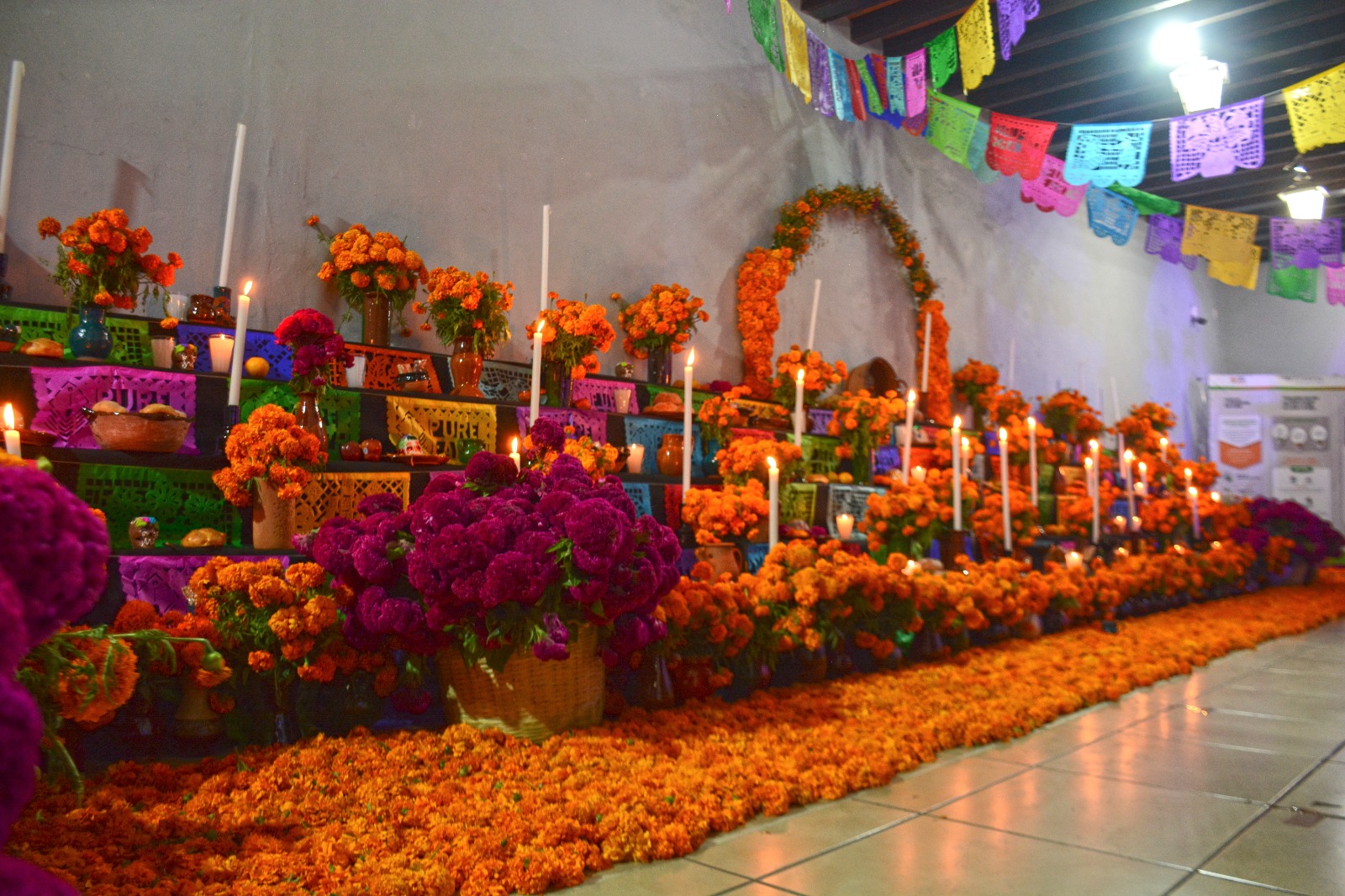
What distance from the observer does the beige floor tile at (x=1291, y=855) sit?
62.0 inches

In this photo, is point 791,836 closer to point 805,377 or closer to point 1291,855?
point 1291,855

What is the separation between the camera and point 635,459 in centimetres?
453

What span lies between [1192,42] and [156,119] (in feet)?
22.6

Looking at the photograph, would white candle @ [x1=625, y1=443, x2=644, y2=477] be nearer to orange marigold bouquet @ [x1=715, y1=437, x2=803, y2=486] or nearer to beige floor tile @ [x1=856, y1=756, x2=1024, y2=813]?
orange marigold bouquet @ [x1=715, y1=437, x2=803, y2=486]

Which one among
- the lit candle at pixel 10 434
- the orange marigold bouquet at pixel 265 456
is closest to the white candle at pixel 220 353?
the orange marigold bouquet at pixel 265 456

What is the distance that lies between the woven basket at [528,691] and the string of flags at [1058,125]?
3760 millimetres

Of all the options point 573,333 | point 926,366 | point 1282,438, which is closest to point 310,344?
point 573,333

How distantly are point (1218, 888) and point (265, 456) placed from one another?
2381mm

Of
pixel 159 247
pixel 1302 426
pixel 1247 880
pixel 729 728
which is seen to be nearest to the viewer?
pixel 1247 880

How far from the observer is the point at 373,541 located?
219 cm

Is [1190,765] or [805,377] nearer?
[1190,765]

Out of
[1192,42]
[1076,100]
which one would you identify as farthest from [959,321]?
[1192,42]

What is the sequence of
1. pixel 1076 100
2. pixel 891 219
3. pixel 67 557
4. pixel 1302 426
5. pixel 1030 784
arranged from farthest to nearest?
pixel 1302 426 < pixel 1076 100 < pixel 891 219 < pixel 1030 784 < pixel 67 557

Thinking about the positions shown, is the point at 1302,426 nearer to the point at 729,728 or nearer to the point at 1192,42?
the point at 1192,42
